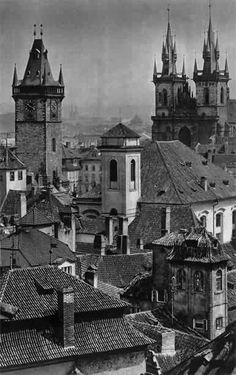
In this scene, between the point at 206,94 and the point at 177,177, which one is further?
the point at 206,94

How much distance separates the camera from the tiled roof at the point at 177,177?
59844 millimetres

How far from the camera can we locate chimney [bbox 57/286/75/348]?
76.1ft

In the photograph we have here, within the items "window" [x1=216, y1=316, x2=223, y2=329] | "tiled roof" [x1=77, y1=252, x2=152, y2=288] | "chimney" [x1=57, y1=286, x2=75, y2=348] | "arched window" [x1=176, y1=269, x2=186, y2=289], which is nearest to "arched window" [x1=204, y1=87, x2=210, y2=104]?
"tiled roof" [x1=77, y1=252, x2=152, y2=288]

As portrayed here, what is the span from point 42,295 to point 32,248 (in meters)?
19.3

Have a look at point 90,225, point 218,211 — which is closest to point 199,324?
point 90,225

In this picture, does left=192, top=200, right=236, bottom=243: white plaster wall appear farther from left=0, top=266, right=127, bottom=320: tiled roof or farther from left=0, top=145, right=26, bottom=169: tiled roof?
left=0, top=266, right=127, bottom=320: tiled roof

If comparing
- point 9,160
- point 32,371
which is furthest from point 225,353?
point 9,160

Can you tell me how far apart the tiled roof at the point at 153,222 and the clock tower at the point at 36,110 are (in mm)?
42098

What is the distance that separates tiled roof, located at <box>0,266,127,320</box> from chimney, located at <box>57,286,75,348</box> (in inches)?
15.1

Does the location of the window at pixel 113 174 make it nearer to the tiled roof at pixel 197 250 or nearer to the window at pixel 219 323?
the tiled roof at pixel 197 250

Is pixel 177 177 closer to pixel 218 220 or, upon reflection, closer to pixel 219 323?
pixel 218 220

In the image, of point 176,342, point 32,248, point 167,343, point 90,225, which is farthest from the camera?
point 90,225

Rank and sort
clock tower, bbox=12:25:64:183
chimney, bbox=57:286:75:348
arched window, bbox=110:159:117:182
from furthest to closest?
clock tower, bbox=12:25:64:183
arched window, bbox=110:159:117:182
chimney, bbox=57:286:75:348

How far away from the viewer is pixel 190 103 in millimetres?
131375
